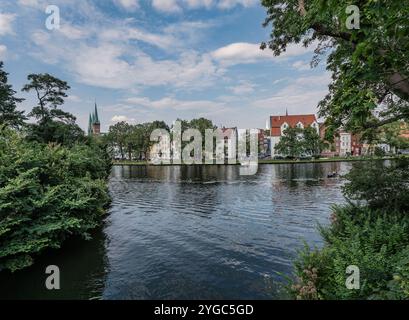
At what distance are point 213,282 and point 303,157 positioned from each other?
74.0m

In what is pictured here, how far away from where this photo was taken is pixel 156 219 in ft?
59.4

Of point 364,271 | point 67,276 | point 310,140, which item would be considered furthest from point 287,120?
point 364,271

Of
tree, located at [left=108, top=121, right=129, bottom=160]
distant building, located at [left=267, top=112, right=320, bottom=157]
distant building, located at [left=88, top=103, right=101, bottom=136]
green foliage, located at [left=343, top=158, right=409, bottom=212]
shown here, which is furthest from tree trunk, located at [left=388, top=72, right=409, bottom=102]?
distant building, located at [left=88, top=103, right=101, bottom=136]

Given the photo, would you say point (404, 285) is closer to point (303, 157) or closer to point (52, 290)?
point (52, 290)

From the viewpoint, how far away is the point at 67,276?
972 cm

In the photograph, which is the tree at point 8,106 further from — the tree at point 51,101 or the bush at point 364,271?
the bush at point 364,271

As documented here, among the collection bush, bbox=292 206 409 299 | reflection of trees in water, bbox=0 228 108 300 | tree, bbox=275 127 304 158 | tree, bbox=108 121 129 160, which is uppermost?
tree, bbox=108 121 129 160

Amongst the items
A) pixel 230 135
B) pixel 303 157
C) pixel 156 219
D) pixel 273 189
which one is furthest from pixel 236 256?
pixel 230 135

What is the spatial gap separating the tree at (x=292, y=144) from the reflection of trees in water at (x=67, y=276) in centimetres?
7106

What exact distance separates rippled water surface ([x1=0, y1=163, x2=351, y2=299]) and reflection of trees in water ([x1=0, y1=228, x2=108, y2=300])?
0.03 m

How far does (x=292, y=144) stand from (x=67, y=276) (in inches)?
2921

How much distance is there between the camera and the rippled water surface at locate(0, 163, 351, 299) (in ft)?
28.8

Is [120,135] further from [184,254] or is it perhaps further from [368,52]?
[368,52]

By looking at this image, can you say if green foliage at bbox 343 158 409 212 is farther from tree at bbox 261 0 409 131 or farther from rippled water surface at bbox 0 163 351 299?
tree at bbox 261 0 409 131
